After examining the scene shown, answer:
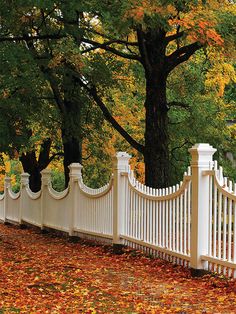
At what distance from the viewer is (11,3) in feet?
39.4

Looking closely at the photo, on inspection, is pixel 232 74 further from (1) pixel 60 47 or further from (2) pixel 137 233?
(2) pixel 137 233

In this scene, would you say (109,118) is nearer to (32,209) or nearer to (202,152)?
(32,209)

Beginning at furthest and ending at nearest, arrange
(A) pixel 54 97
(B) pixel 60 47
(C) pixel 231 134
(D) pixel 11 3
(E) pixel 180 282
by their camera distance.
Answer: (C) pixel 231 134 → (A) pixel 54 97 → (B) pixel 60 47 → (D) pixel 11 3 → (E) pixel 180 282

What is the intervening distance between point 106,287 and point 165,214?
85.3 inches

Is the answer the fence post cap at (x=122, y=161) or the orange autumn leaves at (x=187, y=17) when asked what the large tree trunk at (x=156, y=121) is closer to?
the fence post cap at (x=122, y=161)

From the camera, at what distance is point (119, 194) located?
38.1 ft

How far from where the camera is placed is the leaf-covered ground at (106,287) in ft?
22.0

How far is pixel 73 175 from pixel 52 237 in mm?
2628

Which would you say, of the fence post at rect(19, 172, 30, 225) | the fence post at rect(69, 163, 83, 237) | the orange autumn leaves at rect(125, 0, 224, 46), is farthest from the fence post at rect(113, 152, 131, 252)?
the fence post at rect(19, 172, 30, 225)

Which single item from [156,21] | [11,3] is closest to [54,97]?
[11,3]

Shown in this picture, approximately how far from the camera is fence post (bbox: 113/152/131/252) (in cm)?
1158

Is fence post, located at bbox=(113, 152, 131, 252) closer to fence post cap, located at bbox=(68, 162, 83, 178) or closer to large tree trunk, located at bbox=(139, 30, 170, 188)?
large tree trunk, located at bbox=(139, 30, 170, 188)

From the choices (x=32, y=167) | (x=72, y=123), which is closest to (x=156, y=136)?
(x=72, y=123)

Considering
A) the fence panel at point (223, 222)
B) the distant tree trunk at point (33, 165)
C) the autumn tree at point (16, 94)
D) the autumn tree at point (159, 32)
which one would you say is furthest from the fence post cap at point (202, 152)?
the distant tree trunk at point (33, 165)
